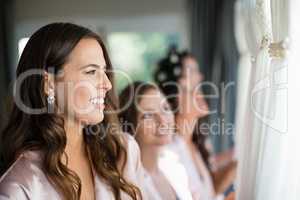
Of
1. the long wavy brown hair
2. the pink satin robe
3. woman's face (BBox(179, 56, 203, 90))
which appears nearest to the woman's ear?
the long wavy brown hair

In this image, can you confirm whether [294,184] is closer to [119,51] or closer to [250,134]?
[250,134]

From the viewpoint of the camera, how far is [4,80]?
0.82 metres

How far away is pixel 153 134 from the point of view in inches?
35.1

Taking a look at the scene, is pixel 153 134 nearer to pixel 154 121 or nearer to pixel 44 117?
pixel 154 121

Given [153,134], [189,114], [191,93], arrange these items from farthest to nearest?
[191,93] < [189,114] < [153,134]

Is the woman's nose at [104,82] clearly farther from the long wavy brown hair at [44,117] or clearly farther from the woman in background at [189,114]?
the woman in background at [189,114]

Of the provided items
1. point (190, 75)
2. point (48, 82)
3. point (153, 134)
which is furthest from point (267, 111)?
point (190, 75)

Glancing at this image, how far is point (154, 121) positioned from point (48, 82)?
317 mm

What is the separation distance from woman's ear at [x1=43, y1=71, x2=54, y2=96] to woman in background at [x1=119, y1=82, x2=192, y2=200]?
7.7 inches

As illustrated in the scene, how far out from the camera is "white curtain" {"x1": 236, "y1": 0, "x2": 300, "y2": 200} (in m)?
0.69

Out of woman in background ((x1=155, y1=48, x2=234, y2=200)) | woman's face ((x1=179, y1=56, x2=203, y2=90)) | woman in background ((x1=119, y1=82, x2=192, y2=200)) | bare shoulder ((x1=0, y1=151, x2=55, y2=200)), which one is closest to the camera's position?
bare shoulder ((x1=0, y1=151, x2=55, y2=200))

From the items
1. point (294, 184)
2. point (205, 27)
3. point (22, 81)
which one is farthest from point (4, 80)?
Result: point (205, 27)

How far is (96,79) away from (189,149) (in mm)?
485

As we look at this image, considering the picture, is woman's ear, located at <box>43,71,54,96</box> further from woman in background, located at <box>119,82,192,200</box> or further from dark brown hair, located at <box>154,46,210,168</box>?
dark brown hair, located at <box>154,46,210,168</box>
